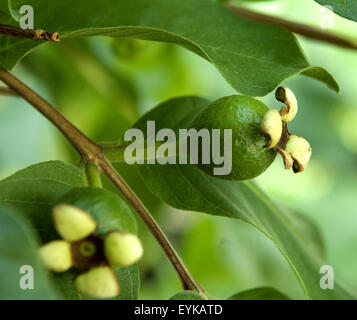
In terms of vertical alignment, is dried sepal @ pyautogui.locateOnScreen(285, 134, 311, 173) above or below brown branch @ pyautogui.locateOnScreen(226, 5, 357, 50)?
below

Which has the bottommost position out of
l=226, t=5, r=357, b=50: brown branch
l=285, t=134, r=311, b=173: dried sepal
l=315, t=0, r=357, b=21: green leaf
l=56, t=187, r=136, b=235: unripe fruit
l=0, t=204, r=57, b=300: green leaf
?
l=0, t=204, r=57, b=300: green leaf

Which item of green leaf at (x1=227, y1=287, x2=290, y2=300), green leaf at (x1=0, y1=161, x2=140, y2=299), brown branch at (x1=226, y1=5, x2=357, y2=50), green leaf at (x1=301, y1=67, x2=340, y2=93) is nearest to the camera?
green leaf at (x1=0, y1=161, x2=140, y2=299)

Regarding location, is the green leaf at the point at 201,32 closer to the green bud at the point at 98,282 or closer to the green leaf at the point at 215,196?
the green leaf at the point at 215,196

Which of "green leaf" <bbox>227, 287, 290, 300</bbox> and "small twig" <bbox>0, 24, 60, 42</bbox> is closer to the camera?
"small twig" <bbox>0, 24, 60, 42</bbox>

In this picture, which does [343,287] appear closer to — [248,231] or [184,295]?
[184,295]

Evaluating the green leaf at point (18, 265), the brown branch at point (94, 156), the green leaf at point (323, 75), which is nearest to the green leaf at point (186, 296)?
the brown branch at point (94, 156)

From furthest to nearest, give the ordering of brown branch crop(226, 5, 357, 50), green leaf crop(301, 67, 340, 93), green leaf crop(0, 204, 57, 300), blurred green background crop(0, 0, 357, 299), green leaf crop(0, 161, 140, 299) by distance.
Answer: blurred green background crop(0, 0, 357, 299) < brown branch crop(226, 5, 357, 50) < green leaf crop(301, 67, 340, 93) < green leaf crop(0, 161, 140, 299) < green leaf crop(0, 204, 57, 300)

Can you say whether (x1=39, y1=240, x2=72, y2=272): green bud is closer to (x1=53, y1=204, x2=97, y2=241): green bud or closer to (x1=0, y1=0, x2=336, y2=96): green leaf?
(x1=53, y1=204, x2=97, y2=241): green bud

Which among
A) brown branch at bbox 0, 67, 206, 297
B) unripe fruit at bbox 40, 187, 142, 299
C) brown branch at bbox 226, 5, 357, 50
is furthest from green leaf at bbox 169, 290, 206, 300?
brown branch at bbox 226, 5, 357, 50
